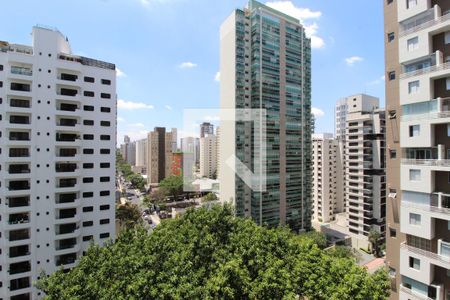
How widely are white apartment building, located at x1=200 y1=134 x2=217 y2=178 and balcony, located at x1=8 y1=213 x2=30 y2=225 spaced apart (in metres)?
58.4

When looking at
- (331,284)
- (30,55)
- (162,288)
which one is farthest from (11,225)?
(331,284)

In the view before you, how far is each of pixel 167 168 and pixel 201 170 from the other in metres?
17.4

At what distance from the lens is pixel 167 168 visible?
62812 millimetres

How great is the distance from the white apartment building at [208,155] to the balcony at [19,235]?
58614 millimetres

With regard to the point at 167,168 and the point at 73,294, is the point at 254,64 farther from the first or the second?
the point at 167,168

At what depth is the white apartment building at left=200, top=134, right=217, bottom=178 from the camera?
73.7m

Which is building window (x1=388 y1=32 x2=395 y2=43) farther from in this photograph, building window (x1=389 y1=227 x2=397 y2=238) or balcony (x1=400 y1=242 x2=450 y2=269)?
balcony (x1=400 y1=242 x2=450 y2=269)

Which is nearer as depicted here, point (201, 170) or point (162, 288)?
point (162, 288)

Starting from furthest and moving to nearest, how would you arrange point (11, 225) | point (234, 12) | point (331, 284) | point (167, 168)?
point (167, 168) < point (234, 12) < point (11, 225) < point (331, 284)

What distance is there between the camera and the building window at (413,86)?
9.80 meters

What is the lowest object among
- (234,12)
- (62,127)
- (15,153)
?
(15,153)

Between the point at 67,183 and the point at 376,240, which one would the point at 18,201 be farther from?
the point at 376,240

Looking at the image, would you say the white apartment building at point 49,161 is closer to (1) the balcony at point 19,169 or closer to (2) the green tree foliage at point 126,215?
(1) the balcony at point 19,169

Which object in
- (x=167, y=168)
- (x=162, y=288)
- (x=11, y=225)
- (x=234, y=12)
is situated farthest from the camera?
(x=167, y=168)
